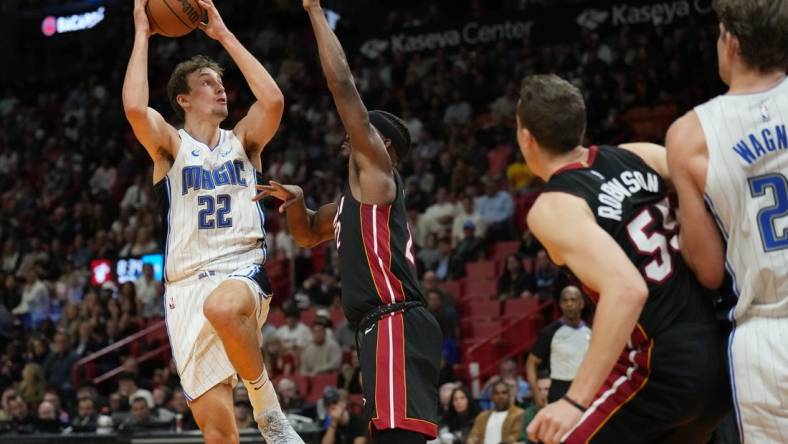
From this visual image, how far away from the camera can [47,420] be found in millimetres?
13359

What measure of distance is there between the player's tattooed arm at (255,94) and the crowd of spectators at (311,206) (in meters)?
5.13

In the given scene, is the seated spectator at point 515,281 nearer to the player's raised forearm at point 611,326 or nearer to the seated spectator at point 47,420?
the seated spectator at point 47,420

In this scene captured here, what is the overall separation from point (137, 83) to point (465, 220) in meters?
9.65

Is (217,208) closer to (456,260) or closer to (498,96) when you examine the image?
(456,260)

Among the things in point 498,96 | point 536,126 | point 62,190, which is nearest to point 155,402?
point 498,96

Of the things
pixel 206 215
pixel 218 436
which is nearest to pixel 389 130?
pixel 206 215

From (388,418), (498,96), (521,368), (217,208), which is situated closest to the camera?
(388,418)

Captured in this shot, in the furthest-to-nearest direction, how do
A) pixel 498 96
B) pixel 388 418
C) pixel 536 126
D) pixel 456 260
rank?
1. pixel 498 96
2. pixel 456 260
3. pixel 388 418
4. pixel 536 126

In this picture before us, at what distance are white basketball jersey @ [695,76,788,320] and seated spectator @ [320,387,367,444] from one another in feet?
24.0

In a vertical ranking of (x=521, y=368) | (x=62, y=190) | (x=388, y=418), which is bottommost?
(x=521, y=368)

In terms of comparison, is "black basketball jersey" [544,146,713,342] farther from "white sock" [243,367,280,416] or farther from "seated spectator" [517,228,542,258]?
"seated spectator" [517,228,542,258]

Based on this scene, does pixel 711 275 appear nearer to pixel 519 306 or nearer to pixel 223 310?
pixel 223 310

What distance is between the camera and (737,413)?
139 inches

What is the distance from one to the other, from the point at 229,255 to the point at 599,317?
2950 mm
